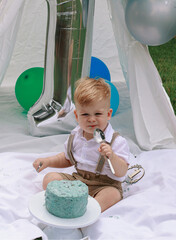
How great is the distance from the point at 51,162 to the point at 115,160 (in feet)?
0.89

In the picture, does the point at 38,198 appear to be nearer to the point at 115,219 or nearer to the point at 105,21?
the point at 115,219

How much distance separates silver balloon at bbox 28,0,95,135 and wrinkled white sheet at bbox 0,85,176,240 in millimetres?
143

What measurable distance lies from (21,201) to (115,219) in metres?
0.33

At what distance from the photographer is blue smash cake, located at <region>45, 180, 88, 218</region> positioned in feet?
3.40

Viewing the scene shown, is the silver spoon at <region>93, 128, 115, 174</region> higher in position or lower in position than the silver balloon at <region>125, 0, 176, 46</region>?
lower

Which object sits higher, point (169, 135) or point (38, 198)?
point (38, 198)

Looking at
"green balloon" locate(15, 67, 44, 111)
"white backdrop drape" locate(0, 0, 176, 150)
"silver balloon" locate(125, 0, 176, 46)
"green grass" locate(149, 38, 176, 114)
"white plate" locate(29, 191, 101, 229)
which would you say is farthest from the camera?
"green grass" locate(149, 38, 176, 114)

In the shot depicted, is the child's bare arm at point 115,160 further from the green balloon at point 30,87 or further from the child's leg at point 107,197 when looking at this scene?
the green balloon at point 30,87

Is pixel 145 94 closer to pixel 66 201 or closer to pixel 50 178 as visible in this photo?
pixel 50 178

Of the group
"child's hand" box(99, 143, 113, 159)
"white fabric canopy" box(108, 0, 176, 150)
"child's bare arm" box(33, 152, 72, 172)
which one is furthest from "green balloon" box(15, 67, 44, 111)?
"child's hand" box(99, 143, 113, 159)

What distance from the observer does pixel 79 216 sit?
106 centimetres

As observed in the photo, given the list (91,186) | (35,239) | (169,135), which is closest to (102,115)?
(91,186)

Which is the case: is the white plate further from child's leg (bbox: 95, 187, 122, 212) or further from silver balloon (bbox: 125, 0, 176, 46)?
silver balloon (bbox: 125, 0, 176, 46)

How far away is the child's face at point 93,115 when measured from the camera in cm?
125
